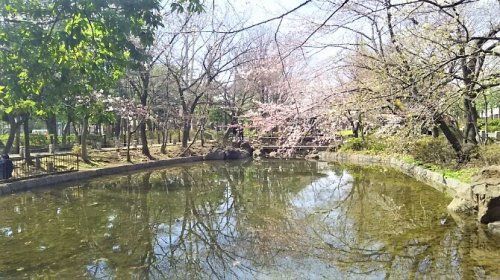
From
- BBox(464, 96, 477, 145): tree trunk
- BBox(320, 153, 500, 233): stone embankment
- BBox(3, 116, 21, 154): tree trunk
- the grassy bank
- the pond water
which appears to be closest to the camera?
the pond water

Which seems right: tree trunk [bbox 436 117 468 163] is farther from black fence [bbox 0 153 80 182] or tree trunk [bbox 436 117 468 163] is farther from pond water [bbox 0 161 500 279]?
black fence [bbox 0 153 80 182]

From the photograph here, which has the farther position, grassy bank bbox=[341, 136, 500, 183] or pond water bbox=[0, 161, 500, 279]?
grassy bank bbox=[341, 136, 500, 183]

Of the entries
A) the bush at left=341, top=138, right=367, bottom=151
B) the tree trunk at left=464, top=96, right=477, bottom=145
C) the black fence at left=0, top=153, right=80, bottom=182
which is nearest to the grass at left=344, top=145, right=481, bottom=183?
the tree trunk at left=464, top=96, right=477, bottom=145

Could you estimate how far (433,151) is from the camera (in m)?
16.1

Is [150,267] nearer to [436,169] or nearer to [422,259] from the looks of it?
[422,259]

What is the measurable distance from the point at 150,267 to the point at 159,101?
23.8 meters

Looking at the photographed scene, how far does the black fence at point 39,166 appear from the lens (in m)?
14.8

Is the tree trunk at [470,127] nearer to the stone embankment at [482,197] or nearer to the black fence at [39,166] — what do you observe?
the stone embankment at [482,197]

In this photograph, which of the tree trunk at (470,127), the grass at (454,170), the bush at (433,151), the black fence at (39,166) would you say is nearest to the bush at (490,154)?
the grass at (454,170)

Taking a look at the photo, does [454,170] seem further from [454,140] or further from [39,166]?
[39,166]

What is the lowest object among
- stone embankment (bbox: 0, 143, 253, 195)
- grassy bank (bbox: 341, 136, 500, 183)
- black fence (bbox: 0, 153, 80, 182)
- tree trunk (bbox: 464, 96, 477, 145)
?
stone embankment (bbox: 0, 143, 253, 195)

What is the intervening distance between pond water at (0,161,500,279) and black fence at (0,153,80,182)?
4.35 ft

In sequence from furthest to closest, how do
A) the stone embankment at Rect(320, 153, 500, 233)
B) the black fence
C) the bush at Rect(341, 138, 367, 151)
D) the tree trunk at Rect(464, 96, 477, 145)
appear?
the bush at Rect(341, 138, 367, 151) < the black fence < the tree trunk at Rect(464, 96, 477, 145) < the stone embankment at Rect(320, 153, 500, 233)

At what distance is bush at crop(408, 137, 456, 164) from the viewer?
49.6 ft
